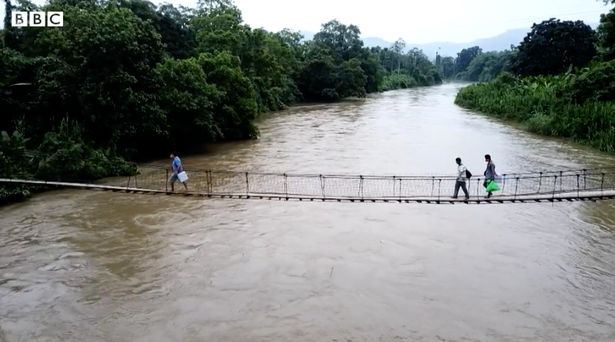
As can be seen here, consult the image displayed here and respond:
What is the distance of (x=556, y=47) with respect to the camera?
41656mm

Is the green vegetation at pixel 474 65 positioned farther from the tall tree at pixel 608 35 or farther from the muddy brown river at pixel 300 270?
the muddy brown river at pixel 300 270

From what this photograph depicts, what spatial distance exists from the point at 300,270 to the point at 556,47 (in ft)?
131

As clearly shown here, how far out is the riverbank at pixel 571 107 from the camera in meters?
22.9

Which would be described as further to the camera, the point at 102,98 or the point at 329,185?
the point at 102,98

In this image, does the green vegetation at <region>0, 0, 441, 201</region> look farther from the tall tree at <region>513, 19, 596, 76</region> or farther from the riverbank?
the tall tree at <region>513, 19, 596, 76</region>

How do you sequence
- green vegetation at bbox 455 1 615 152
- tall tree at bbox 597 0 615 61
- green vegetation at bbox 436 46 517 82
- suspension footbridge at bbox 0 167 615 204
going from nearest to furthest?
suspension footbridge at bbox 0 167 615 204
green vegetation at bbox 455 1 615 152
tall tree at bbox 597 0 615 61
green vegetation at bbox 436 46 517 82

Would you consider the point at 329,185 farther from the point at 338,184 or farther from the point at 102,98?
the point at 102,98

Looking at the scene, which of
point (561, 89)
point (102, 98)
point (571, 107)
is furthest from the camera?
point (561, 89)

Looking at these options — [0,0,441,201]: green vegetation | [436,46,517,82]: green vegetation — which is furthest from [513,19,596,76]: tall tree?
[436,46,517,82]: green vegetation

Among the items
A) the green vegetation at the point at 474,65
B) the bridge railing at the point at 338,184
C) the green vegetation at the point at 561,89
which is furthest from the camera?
the green vegetation at the point at 474,65

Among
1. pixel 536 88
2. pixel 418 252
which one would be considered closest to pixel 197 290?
pixel 418 252

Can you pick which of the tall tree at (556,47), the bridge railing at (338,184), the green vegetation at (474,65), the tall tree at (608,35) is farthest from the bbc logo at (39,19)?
the green vegetation at (474,65)

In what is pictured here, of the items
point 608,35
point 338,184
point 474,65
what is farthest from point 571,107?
point 474,65

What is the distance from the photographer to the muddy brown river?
7605mm
